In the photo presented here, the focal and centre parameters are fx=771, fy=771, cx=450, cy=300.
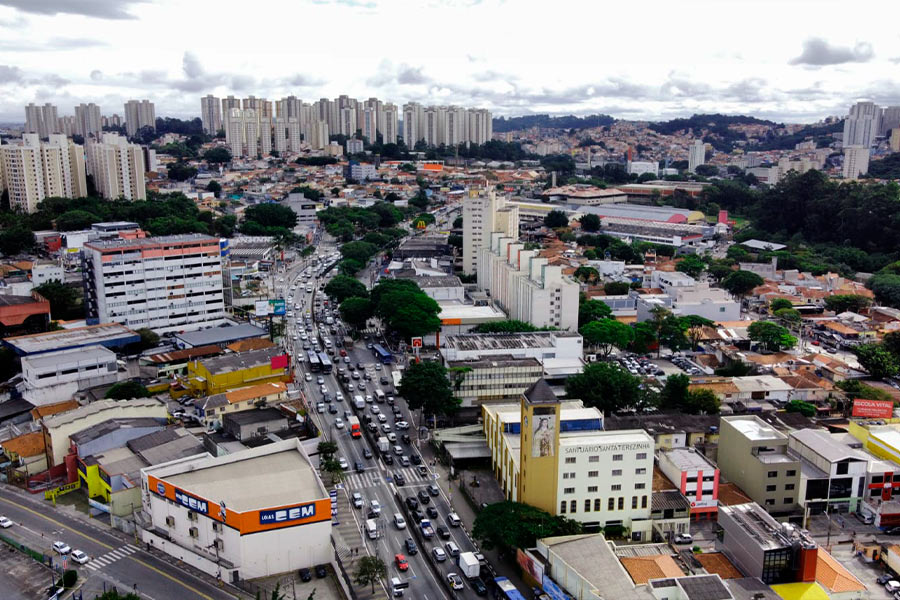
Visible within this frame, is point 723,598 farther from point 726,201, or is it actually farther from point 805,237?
point 726,201

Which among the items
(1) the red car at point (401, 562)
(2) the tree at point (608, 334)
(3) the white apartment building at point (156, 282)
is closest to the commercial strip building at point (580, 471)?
(1) the red car at point (401, 562)

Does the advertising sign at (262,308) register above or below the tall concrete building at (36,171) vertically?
below

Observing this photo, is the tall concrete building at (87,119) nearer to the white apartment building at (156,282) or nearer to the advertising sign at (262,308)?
the white apartment building at (156,282)

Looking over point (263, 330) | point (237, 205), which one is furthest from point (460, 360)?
point (237, 205)

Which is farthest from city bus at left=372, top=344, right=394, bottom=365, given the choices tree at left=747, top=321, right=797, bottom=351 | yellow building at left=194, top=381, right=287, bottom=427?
tree at left=747, top=321, right=797, bottom=351

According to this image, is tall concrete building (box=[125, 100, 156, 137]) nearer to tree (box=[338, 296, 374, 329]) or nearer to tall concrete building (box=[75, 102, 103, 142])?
tall concrete building (box=[75, 102, 103, 142])

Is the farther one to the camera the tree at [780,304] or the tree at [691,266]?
the tree at [691,266]

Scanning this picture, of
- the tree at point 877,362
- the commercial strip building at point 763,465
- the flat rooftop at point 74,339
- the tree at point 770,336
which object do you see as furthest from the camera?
the tree at point 770,336
